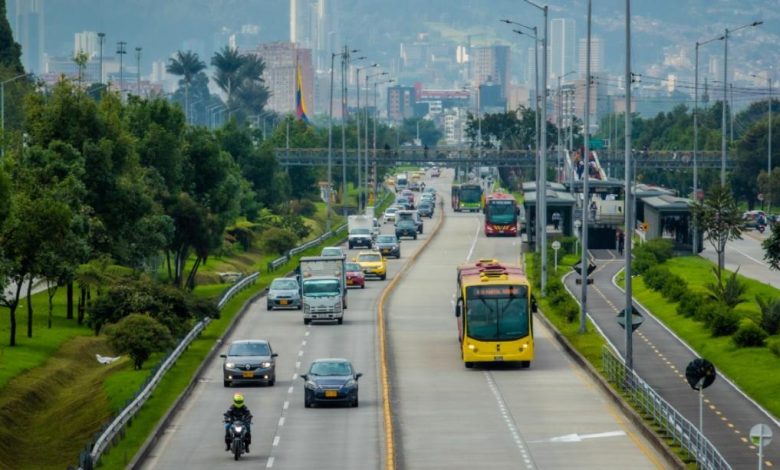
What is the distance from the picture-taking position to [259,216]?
148 metres

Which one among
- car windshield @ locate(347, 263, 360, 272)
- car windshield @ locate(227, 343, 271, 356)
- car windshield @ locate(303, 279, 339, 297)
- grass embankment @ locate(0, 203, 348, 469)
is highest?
car windshield @ locate(303, 279, 339, 297)

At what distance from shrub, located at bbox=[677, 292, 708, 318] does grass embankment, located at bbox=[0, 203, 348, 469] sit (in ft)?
60.3

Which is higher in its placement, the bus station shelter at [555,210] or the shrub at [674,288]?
the bus station shelter at [555,210]

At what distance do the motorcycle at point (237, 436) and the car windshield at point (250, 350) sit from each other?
1409 cm

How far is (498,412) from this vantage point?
177 feet

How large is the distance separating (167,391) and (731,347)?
20.1 m

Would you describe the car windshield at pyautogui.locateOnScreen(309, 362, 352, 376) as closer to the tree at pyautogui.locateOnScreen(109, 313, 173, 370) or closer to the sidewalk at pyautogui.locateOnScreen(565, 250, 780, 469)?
the sidewalk at pyautogui.locateOnScreen(565, 250, 780, 469)

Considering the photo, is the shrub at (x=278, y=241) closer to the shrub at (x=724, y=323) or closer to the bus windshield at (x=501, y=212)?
the bus windshield at (x=501, y=212)

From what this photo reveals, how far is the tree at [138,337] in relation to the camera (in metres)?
63.5

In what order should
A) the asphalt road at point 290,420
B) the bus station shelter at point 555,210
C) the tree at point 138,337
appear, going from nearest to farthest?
the asphalt road at point 290,420, the tree at point 138,337, the bus station shelter at point 555,210

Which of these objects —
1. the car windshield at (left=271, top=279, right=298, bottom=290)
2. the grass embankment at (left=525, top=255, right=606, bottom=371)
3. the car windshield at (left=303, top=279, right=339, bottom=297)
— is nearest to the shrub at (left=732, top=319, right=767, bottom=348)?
the grass embankment at (left=525, top=255, right=606, bottom=371)

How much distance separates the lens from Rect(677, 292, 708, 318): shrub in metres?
78.5

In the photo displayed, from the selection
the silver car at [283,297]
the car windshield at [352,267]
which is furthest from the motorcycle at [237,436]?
the car windshield at [352,267]

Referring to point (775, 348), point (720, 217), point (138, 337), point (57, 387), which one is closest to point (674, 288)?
point (720, 217)
